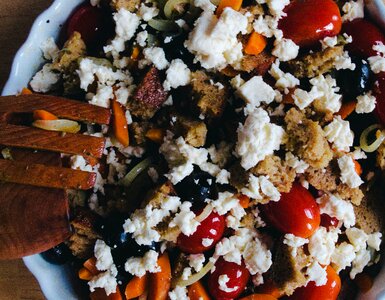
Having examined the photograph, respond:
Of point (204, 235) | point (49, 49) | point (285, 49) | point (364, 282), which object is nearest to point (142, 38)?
point (49, 49)

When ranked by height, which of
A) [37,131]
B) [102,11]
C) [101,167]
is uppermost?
[102,11]

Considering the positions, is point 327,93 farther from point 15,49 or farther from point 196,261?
point 15,49

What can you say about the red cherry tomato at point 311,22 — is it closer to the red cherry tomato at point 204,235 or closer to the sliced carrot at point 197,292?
the red cherry tomato at point 204,235

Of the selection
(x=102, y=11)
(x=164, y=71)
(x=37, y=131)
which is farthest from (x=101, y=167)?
(x=102, y=11)

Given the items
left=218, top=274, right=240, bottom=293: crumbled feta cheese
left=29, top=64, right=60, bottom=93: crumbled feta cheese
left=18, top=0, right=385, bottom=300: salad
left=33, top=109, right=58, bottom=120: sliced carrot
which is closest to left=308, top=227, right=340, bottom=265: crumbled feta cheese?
left=18, top=0, right=385, bottom=300: salad

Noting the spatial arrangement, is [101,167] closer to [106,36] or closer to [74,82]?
[74,82]

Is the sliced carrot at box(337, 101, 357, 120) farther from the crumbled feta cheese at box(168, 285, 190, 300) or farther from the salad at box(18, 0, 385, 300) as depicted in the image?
the crumbled feta cheese at box(168, 285, 190, 300)

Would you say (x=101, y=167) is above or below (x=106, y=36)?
below
